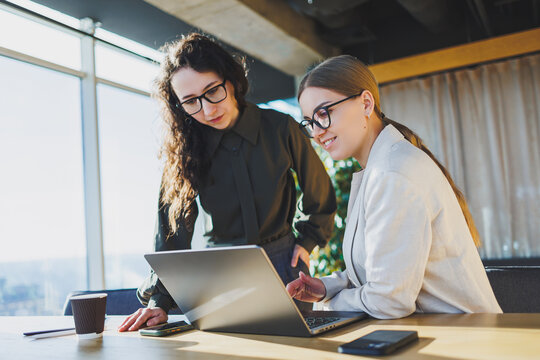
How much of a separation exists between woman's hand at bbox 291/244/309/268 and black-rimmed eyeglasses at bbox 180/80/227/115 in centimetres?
65

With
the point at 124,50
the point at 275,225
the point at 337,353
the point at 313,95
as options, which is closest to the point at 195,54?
the point at 313,95

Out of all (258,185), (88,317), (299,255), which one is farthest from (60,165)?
(88,317)

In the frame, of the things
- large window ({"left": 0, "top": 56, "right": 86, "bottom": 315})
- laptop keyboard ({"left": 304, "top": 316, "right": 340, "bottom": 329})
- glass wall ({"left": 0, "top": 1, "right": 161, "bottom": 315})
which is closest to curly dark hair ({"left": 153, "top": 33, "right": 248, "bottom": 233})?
laptop keyboard ({"left": 304, "top": 316, "right": 340, "bottom": 329})

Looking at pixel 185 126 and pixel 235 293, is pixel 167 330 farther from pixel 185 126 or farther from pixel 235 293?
pixel 185 126

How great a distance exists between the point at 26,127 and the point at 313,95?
3549 mm

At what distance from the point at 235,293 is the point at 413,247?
16.6 inches

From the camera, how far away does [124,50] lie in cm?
495

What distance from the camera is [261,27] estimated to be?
15.3 feet

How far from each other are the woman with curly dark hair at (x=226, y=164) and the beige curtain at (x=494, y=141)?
3.71m

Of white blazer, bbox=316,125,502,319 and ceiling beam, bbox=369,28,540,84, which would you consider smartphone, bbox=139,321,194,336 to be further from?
ceiling beam, bbox=369,28,540,84

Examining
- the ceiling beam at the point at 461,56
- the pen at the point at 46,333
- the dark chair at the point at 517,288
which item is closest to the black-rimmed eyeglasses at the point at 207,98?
the pen at the point at 46,333

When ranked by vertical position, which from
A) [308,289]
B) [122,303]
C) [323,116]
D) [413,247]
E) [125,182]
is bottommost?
[122,303]

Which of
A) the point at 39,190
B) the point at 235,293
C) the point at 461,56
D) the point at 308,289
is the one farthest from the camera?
the point at 461,56

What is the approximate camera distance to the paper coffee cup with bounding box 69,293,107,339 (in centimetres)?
130
